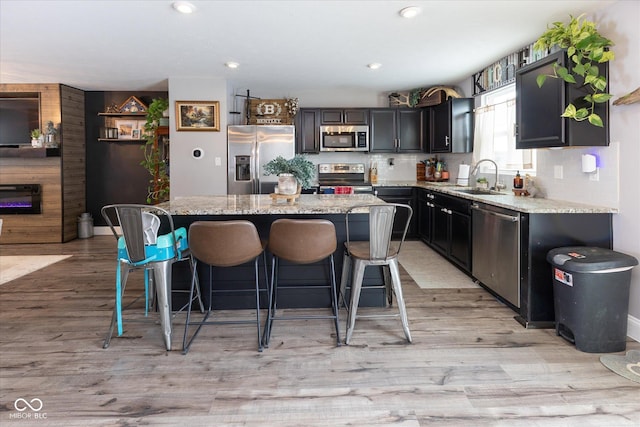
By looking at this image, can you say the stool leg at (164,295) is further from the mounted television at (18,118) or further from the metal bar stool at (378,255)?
the mounted television at (18,118)

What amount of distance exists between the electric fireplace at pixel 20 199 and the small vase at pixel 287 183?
4.91m

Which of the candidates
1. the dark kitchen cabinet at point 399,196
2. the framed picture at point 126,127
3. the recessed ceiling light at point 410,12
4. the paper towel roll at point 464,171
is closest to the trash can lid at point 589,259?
the recessed ceiling light at point 410,12

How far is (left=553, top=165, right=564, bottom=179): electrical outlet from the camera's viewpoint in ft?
11.8

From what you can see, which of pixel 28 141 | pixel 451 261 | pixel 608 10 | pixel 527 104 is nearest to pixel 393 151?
pixel 451 261

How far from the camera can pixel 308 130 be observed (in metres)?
6.55

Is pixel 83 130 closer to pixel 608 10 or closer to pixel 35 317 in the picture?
pixel 35 317

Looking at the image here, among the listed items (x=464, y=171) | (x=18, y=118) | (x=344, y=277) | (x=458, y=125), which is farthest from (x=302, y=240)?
(x=18, y=118)

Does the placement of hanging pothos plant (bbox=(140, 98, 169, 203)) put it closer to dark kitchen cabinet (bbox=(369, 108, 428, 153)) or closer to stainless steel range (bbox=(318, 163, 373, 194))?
stainless steel range (bbox=(318, 163, 373, 194))

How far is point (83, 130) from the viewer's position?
6785 mm

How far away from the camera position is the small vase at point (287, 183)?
11.0 ft

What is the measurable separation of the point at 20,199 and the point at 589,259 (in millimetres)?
7306

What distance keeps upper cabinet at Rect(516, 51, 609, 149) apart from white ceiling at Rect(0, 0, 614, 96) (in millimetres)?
492

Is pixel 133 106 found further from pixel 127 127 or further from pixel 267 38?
pixel 267 38

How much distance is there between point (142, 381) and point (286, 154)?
13.6 feet
